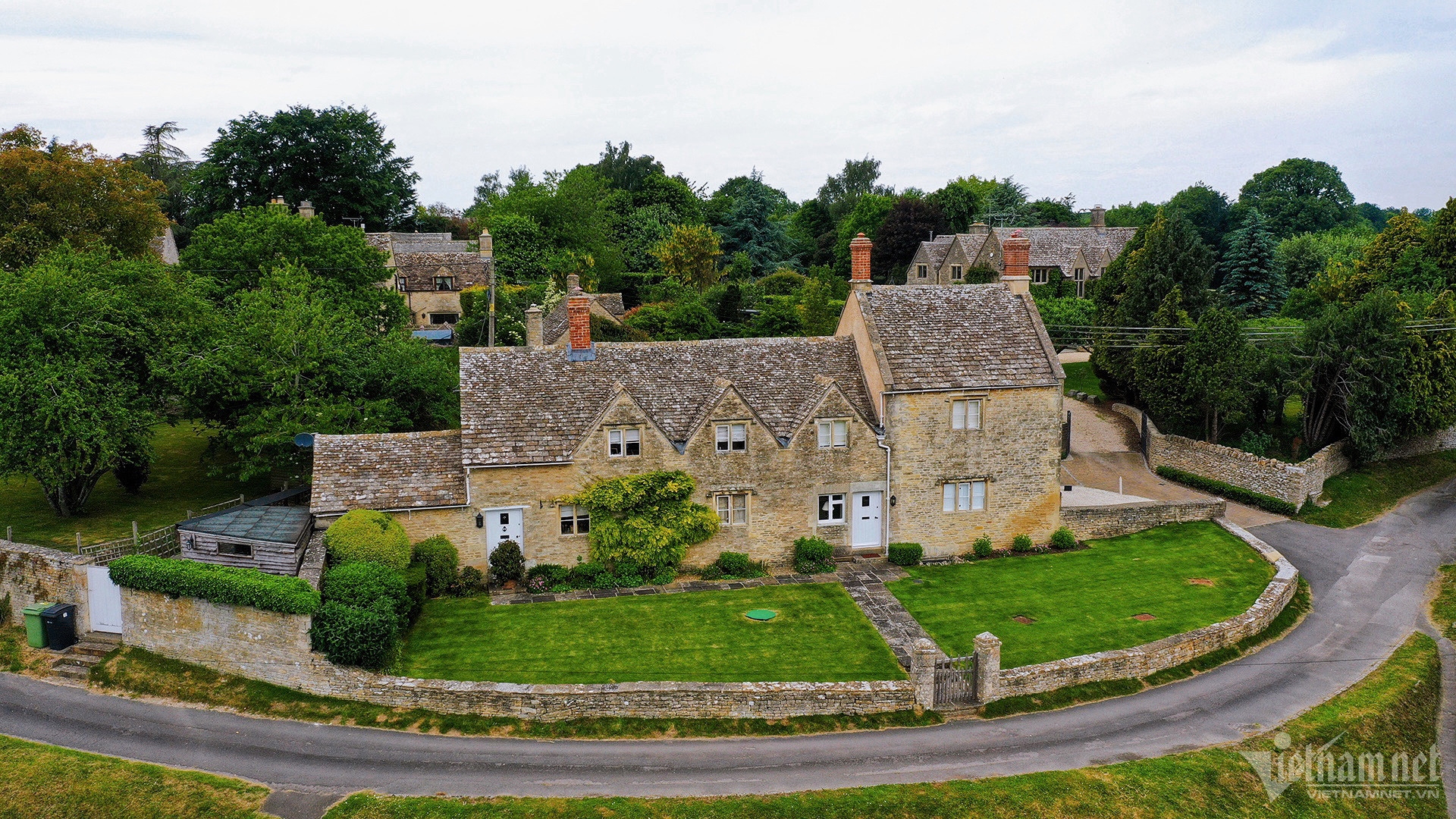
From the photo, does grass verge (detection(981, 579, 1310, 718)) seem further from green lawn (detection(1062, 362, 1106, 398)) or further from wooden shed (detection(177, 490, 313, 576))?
green lawn (detection(1062, 362, 1106, 398))

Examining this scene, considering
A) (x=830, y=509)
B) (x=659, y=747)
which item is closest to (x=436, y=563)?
(x=659, y=747)

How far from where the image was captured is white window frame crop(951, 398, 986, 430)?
36969mm

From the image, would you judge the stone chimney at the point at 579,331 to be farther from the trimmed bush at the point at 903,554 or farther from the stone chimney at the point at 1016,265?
the stone chimney at the point at 1016,265

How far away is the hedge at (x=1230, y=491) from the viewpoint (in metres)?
44.6

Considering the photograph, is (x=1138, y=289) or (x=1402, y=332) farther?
(x=1138, y=289)

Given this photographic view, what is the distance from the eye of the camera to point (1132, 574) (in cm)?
3566

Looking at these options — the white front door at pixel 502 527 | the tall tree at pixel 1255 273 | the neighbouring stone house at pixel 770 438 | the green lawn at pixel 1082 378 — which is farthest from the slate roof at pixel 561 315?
the tall tree at pixel 1255 273

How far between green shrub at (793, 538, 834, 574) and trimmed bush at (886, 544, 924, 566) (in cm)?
246

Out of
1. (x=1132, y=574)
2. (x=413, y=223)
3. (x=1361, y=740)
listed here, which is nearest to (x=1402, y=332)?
(x=1132, y=574)

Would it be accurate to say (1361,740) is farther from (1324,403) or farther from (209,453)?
(209,453)

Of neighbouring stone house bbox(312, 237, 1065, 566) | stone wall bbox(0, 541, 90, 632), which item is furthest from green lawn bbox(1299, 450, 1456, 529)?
stone wall bbox(0, 541, 90, 632)

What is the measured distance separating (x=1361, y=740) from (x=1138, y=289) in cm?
3504

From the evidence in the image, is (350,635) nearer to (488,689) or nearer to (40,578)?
(488,689)

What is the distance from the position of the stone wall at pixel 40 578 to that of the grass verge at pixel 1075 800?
1438 cm
